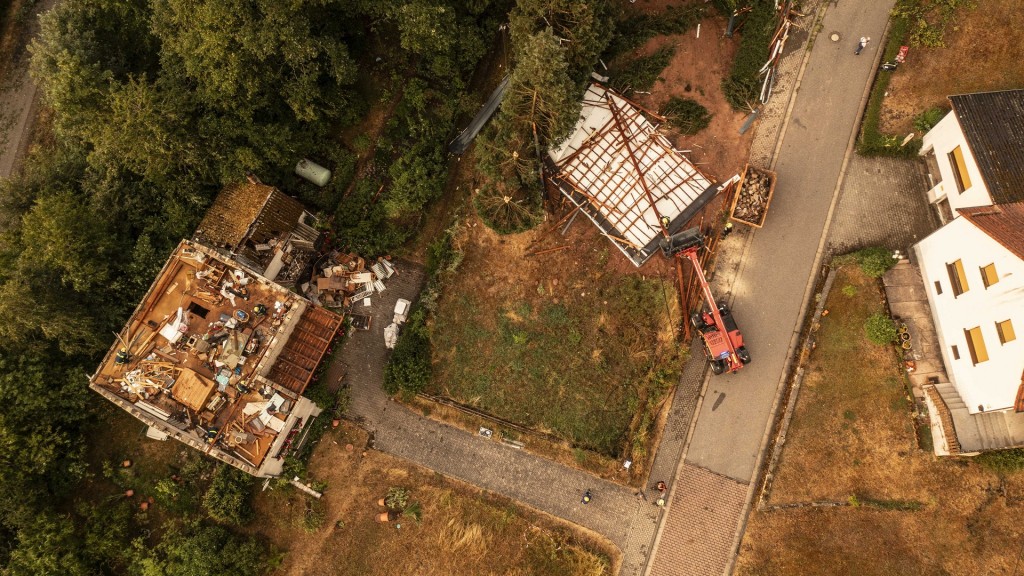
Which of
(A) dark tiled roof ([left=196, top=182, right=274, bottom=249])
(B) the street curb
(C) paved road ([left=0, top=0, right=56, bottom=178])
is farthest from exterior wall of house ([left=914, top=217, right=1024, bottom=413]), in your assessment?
(C) paved road ([left=0, top=0, right=56, bottom=178])

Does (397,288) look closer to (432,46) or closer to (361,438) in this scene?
(361,438)

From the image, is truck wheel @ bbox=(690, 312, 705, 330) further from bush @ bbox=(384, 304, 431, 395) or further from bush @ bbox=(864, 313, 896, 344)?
bush @ bbox=(384, 304, 431, 395)

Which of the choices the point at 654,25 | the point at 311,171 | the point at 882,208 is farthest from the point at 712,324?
the point at 311,171

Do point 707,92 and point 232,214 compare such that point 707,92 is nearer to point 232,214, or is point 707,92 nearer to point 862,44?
point 862,44

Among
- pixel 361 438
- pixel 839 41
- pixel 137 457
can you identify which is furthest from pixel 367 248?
pixel 839 41

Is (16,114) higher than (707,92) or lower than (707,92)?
lower
